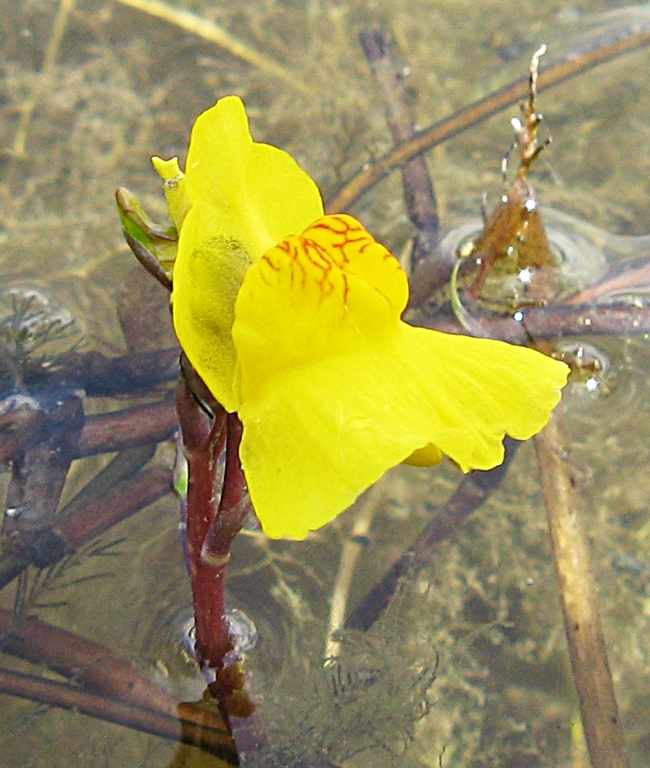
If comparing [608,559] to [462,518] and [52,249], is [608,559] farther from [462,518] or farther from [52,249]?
[52,249]

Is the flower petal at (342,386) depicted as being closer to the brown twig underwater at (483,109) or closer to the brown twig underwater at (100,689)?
the brown twig underwater at (100,689)

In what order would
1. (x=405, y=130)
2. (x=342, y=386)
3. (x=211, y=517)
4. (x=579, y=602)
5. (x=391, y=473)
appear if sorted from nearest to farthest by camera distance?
1. (x=342, y=386)
2. (x=211, y=517)
3. (x=579, y=602)
4. (x=391, y=473)
5. (x=405, y=130)

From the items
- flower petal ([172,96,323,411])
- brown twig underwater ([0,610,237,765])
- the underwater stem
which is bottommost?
the underwater stem

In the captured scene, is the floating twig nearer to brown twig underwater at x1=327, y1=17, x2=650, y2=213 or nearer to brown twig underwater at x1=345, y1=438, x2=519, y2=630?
brown twig underwater at x1=327, y1=17, x2=650, y2=213

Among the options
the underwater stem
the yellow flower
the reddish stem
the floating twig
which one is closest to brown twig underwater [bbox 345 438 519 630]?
the underwater stem

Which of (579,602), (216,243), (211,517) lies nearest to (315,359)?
(216,243)

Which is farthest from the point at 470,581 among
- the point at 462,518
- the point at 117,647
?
the point at 117,647

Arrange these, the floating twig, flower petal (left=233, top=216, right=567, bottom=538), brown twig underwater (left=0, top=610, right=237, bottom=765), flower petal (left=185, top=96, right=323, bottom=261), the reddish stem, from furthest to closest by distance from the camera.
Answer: the floating twig
brown twig underwater (left=0, top=610, right=237, bottom=765)
the reddish stem
flower petal (left=185, top=96, right=323, bottom=261)
flower petal (left=233, top=216, right=567, bottom=538)

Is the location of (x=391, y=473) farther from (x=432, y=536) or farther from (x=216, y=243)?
(x=216, y=243)

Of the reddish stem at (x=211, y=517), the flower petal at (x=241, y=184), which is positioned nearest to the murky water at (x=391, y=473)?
the reddish stem at (x=211, y=517)
